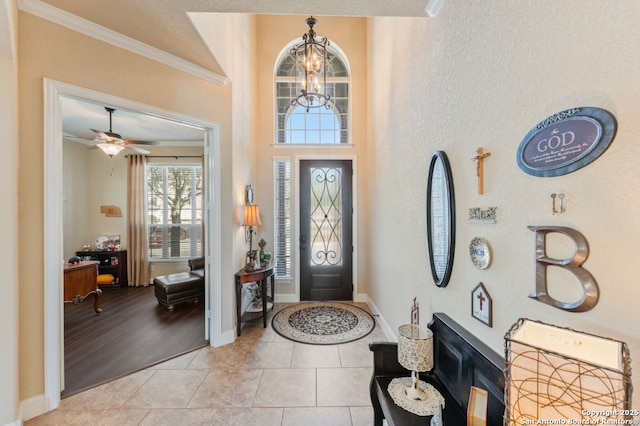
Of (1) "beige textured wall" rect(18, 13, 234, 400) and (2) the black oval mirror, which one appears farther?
(1) "beige textured wall" rect(18, 13, 234, 400)

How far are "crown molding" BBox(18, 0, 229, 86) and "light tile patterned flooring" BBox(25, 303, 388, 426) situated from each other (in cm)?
299

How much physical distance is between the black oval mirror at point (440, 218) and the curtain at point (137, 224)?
18.1 ft

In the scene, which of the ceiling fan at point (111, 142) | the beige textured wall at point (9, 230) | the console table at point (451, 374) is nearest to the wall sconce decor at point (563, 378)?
the console table at point (451, 374)

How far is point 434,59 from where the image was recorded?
1938 mm

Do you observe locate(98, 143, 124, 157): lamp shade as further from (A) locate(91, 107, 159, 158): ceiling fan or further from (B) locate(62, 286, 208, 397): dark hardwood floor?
(B) locate(62, 286, 208, 397): dark hardwood floor

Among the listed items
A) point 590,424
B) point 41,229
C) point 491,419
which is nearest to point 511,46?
point 590,424

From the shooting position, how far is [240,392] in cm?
217

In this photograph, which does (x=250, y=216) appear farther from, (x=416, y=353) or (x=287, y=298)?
(x=416, y=353)

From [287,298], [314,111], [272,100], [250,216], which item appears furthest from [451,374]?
[272,100]

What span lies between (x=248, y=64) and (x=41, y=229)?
3.10 meters

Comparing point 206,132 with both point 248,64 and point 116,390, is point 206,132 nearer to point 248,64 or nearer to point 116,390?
point 248,64

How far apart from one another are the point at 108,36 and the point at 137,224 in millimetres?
3963

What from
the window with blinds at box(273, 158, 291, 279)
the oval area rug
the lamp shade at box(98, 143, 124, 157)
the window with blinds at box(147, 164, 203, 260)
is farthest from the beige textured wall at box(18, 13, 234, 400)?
the window with blinds at box(147, 164, 203, 260)

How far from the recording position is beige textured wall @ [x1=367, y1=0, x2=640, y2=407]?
786mm
